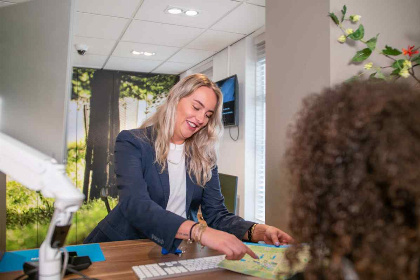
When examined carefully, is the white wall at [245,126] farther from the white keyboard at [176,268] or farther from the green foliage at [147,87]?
the white keyboard at [176,268]

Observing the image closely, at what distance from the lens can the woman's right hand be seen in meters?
1.08

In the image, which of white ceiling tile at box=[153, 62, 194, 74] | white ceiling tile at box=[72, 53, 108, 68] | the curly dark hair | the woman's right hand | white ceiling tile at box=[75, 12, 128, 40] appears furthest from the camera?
white ceiling tile at box=[153, 62, 194, 74]

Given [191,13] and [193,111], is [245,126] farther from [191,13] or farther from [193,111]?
[193,111]

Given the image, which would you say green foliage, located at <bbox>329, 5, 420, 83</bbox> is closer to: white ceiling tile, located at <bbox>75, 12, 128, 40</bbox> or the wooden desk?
the wooden desk

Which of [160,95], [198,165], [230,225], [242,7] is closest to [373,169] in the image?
[230,225]

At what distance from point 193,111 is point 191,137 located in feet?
0.70

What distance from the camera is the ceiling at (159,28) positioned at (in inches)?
120

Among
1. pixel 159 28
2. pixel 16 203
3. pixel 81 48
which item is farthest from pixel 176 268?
pixel 81 48

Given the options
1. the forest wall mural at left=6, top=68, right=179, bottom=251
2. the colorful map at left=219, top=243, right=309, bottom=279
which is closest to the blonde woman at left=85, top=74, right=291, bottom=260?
the colorful map at left=219, top=243, right=309, bottom=279

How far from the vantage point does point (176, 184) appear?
176 cm

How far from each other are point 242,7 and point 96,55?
7.84ft

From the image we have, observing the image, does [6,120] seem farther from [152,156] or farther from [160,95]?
[160,95]

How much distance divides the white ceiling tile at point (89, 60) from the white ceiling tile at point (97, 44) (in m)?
0.18

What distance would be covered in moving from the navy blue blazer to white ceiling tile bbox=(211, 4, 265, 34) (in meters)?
1.83
